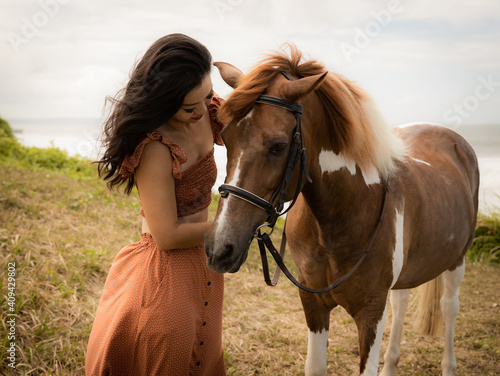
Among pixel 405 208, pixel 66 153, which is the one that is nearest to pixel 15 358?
pixel 405 208

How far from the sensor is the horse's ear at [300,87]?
5.61ft

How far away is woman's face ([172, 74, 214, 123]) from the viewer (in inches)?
72.1

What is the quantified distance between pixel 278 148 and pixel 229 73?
60 cm

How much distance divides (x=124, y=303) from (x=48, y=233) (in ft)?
10.2

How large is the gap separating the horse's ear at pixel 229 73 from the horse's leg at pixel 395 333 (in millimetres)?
2446

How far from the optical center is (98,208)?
5.85 meters

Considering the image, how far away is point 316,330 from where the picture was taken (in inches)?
99.1

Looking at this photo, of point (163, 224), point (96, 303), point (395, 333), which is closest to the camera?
point (163, 224)

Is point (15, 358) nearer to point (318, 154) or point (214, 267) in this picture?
point (214, 267)

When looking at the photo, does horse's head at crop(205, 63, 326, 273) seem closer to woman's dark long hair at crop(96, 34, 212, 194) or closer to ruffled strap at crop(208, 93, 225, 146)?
woman's dark long hair at crop(96, 34, 212, 194)

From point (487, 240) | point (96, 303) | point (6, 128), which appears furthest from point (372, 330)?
point (6, 128)

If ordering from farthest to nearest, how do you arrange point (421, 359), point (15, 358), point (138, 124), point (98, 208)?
1. point (98, 208)
2. point (421, 359)
3. point (15, 358)
4. point (138, 124)

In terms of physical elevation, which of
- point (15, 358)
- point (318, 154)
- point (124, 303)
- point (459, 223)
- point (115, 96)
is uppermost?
point (115, 96)

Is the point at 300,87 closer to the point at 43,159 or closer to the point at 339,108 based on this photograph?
the point at 339,108
